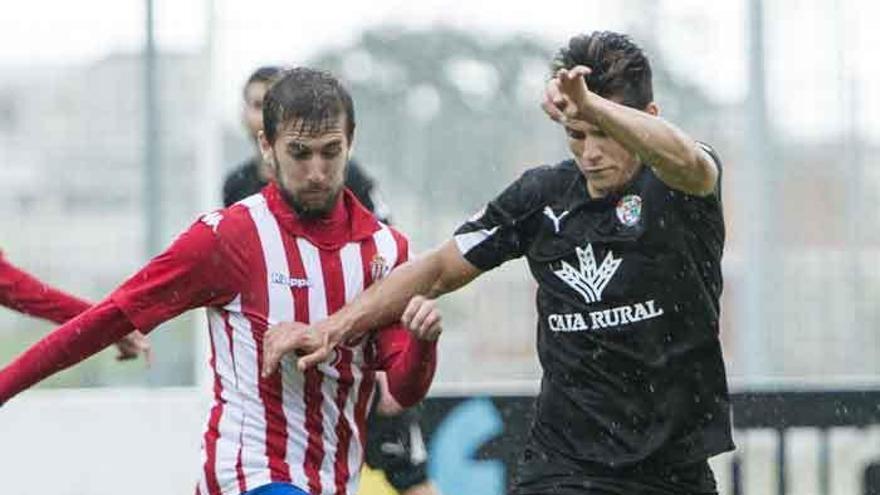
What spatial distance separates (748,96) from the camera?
12031mm

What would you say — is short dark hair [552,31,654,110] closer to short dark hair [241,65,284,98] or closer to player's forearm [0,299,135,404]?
player's forearm [0,299,135,404]

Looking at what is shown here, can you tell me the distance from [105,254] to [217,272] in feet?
17.0

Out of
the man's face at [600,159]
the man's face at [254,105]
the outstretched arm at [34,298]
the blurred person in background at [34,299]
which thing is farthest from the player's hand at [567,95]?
the man's face at [254,105]

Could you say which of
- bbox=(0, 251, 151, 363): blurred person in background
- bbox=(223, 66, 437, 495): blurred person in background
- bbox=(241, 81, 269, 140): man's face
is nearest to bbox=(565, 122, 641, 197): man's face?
bbox=(0, 251, 151, 363): blurred person in background

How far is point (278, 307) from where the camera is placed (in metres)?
5.79

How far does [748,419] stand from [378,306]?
391 cm

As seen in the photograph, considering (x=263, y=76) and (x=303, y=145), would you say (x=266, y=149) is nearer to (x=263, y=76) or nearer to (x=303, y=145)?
(x=303, y=145)

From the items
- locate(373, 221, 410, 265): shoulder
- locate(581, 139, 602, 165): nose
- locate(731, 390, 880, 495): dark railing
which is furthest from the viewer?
locate(731, 390, 880, 495): dark railing

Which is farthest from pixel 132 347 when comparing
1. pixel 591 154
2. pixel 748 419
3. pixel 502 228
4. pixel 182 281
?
pixel 748 419

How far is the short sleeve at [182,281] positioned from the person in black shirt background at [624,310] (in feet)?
0.79

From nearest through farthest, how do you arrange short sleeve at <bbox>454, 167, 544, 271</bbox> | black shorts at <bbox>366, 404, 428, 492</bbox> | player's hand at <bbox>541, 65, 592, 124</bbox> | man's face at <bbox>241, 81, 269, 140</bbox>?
player's hand at <bbox>541, 65, 592, 124</bbox> < short sleeve at <bbox>454, 167, 544, 271</bbox> < man's face at <bbox>241, 81, 269, 140</bbox> < black shorts at <bbox>366, 404, 428, 492</bbox>

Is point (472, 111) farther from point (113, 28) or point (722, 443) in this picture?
point (722, 443)

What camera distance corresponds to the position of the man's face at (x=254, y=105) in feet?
25.0

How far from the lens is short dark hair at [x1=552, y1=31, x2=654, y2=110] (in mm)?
5676
